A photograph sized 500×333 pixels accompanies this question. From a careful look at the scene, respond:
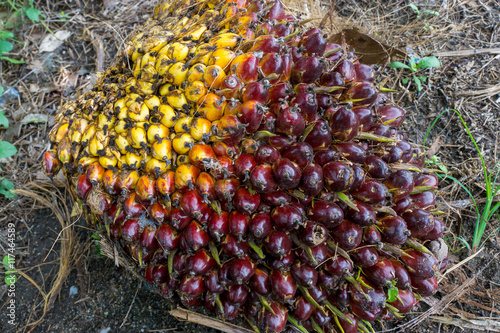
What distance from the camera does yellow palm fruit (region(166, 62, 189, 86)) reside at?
201 cm

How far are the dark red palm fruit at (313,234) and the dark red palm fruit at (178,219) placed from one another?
27.4 inches

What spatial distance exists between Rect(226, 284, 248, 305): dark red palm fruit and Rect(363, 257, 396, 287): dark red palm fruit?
764 mm

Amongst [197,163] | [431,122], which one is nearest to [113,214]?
[197,163]

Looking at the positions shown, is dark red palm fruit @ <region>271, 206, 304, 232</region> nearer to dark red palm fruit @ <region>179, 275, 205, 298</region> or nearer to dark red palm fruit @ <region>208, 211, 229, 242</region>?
dark red palm fruit @ <region>208, 211, 229, 242</region>

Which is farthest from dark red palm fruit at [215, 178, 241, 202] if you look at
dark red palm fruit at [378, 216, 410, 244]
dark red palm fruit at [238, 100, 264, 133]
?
dark red palm fruit at [378, 216, 410, 244]

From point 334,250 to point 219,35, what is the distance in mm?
1517

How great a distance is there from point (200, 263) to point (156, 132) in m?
0.83

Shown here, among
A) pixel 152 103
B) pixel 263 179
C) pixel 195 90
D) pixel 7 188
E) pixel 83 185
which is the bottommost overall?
pixel 7 188

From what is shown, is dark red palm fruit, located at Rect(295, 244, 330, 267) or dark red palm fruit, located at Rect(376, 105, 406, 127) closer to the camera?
dark red palm fruit, located at Rect(295, 244, 330, 267)

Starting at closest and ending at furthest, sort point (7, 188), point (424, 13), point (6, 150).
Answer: point (6, 150) < point (7, 188) < point (424, 13)

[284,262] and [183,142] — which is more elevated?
[183,142]

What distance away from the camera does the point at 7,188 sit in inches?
128

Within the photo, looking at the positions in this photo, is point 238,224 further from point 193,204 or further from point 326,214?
point 326,214

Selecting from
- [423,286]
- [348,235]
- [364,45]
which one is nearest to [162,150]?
[348,235]
